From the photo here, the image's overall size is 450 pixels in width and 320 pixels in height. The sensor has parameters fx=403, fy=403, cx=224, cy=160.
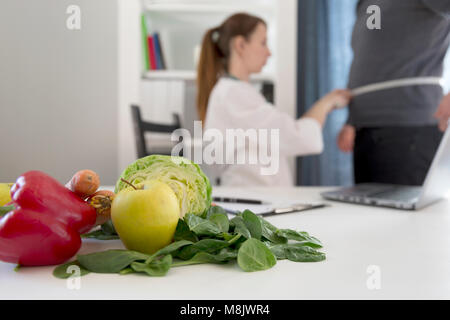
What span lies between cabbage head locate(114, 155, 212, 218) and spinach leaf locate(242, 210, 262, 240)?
0.20 ft

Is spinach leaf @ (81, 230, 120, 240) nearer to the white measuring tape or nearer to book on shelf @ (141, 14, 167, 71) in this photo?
the white measuring tape

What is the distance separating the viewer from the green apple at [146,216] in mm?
366

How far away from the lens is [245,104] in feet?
6.22

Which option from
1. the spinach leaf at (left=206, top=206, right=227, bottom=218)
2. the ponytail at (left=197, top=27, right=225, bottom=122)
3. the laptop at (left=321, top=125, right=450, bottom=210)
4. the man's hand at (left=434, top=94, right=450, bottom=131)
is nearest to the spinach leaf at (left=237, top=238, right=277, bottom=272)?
the spinach leaf at (left=206, top=206, right=227, bottom=218)

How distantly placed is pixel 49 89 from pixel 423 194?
0.65 m

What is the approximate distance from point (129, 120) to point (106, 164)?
1.63 m

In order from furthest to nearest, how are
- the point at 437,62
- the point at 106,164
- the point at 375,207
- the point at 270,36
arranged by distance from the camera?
the point at 270,36 < the point at 437,62 < the point at 375,207 < the point at 106,164

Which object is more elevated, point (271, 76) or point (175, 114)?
point (271, 76)

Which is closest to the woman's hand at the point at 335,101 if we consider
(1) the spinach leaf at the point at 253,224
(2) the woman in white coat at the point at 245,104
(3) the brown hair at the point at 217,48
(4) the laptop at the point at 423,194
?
(2) the woman in white coat at the point at 245,104

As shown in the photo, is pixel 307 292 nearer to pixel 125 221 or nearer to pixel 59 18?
pixel 125 221

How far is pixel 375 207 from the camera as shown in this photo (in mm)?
787

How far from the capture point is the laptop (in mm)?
704

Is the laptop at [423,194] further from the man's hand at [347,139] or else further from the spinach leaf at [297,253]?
the man's hand at [347,139]

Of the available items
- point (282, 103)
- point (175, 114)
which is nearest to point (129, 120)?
point (175, 114)
